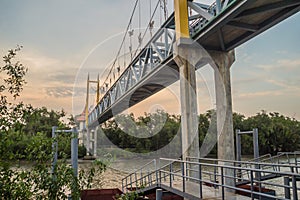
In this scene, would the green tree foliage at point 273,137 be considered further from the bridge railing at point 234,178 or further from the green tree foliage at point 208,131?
the bridge railing at point 234,178

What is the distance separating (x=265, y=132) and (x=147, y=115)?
17.6 metres

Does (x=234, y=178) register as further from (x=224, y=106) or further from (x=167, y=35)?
(x=167, y=35)

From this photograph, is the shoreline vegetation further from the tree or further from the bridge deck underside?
the bridge deck underside

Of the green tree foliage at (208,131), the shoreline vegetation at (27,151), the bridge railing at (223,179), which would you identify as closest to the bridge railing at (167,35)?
the bridge railing at (223,179)

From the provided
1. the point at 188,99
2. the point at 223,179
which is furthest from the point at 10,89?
the point at 188,99

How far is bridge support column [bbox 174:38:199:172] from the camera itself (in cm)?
752

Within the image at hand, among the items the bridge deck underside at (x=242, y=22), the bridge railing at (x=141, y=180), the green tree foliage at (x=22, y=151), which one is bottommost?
the bridge railing at (x=141, y=180)

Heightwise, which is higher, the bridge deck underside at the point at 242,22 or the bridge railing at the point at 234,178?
the bridge deck underside at the point at 242,22

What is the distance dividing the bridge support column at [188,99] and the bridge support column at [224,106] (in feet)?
Answer: 2.09

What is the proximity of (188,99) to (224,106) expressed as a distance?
0.96m

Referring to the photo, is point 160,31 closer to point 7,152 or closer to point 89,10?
point 89,10

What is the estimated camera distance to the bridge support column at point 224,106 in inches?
295

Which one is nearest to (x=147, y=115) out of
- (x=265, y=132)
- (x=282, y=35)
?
(x=265, y=132)

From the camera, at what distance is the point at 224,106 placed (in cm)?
777
